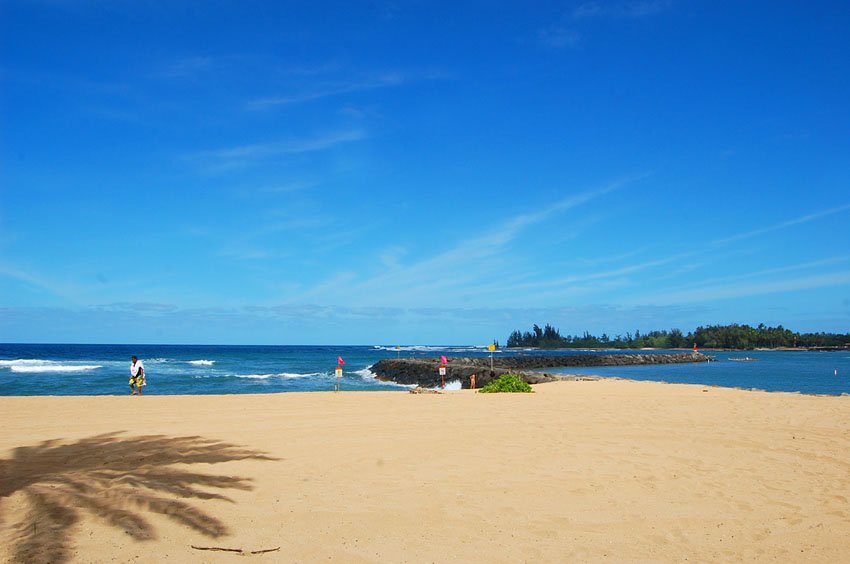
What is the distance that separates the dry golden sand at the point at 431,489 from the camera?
529 cm

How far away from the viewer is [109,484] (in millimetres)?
6938

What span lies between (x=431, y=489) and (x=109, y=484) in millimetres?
3932

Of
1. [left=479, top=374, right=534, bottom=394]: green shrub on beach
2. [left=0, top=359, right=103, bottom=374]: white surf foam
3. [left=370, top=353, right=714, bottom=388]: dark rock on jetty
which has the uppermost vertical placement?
[left=0, top=359, right=103, bottom=374]: white surf foam

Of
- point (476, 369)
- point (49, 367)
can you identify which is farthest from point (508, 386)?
point (49, 367)

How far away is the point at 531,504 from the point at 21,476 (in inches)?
256

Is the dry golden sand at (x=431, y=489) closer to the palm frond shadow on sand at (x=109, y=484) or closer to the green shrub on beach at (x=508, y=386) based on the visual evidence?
the palm frond shadow on sand at (x=109, y=484)

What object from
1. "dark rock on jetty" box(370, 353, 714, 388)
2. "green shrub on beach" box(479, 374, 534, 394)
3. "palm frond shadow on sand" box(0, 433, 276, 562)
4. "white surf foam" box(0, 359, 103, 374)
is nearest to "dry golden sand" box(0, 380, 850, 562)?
"palm frond shadow on sand" box(0, 433, 276, 562)

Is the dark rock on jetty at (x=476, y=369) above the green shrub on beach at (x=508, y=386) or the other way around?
the other way around

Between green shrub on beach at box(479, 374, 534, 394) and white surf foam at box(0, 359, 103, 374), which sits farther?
white surf foam at box(0, 359, 103, 374)

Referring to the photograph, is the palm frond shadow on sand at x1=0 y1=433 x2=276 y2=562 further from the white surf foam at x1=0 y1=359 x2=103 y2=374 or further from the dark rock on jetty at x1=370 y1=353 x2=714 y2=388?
the white surf foam at x1=0 y1=359 x2=103 y2=374

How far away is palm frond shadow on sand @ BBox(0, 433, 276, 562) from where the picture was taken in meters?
5.39

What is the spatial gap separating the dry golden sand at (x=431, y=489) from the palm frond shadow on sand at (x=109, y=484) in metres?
0.03

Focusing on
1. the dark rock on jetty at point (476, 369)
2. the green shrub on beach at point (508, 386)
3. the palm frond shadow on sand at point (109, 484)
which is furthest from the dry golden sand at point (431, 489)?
the dark rock on jetty at point (476, 369)

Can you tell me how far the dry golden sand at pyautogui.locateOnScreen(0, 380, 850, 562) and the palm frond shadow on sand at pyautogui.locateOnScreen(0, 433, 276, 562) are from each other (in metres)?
0.03
